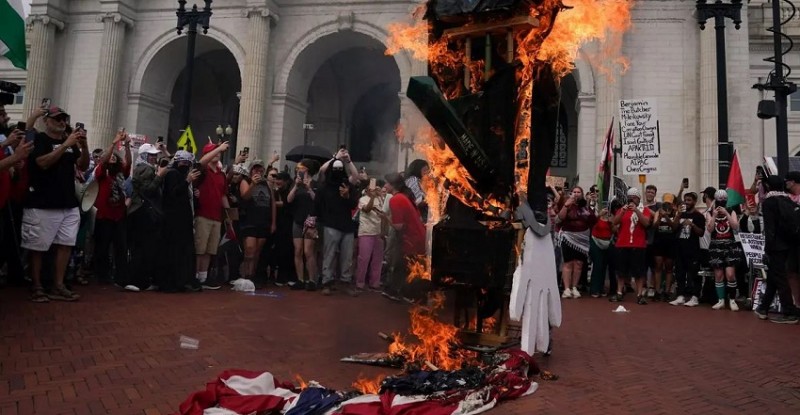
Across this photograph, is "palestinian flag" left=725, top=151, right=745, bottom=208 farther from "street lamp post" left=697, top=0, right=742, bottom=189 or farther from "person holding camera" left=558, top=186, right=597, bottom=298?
"person holding camera" left=558, top=186, right=597, bottom=298

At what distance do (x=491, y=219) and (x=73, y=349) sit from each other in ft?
12.6

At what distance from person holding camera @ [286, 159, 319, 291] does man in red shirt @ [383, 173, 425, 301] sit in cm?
159

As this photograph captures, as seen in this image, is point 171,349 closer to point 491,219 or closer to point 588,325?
point 491,219

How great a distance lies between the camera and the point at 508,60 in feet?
14.6

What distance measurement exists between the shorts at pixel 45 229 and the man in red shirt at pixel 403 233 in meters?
4.49

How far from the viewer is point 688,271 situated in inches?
393

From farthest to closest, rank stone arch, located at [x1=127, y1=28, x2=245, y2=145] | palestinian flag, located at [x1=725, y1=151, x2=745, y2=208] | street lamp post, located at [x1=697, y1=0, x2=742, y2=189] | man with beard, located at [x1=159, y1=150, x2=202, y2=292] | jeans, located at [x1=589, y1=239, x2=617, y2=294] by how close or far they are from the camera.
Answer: stone arch, located at [x1=127, y1=28, x2=245, y2=145], street lamp post, located at [x1=697, y1=0, x2=742, y2=189], palestinian flag, located at [x1=725, y1=151, x2=745, y2=208], jeans, located at [x1=589, y1=239, x2=617, y2=294], man with beard, located at [x1=159, y1=150, x2=202, y2=292]

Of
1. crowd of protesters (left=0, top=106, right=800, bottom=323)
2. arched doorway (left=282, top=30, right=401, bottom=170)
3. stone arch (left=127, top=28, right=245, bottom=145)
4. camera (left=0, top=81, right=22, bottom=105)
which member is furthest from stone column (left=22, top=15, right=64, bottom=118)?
camera (left=0, top=81, right=22, bottom=105)

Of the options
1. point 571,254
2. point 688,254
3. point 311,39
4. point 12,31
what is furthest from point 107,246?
point 311,39

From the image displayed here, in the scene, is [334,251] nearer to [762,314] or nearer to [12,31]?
[12,31]

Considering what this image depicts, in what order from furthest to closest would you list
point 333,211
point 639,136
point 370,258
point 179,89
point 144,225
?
point 179,89 → point 639,136 → point 370,258 → point 333,211 → point 144,225

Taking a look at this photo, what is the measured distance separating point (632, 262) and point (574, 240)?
1.15 metres

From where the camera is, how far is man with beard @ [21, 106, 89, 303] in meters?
6.36

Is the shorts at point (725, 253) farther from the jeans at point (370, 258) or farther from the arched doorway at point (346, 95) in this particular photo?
the arched doorway at point (346, 95)
